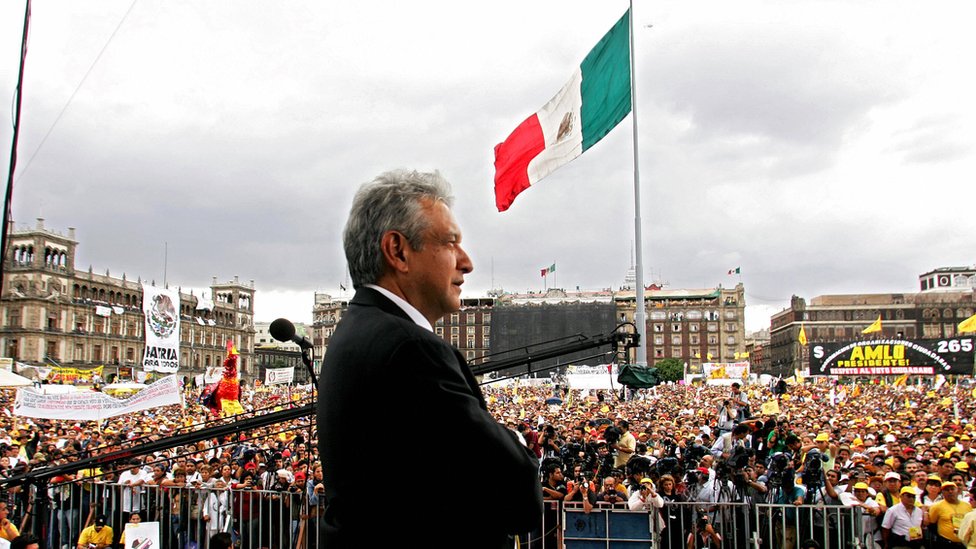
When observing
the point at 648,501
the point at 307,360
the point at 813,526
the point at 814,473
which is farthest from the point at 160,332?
the point at 307,360

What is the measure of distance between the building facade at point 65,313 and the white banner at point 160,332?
209 feet

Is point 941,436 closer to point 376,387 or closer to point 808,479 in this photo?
point 808,479

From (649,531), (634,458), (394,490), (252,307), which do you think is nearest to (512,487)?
(394,490)

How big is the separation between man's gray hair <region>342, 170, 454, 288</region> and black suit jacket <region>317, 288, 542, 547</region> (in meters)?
0.20

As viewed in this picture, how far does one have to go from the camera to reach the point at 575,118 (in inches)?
498

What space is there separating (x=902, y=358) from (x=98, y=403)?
123ft

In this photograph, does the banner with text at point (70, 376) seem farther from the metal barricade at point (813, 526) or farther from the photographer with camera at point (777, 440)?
the metal barricade at point (813, 526)

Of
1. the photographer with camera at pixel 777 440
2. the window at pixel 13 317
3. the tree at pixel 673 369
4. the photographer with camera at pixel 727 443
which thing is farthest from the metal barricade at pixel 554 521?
the tree at pixel 673 369

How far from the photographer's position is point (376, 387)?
4.65 feet

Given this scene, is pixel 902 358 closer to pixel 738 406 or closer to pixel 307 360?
pixel 738 406

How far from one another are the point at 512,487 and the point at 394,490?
217 mm

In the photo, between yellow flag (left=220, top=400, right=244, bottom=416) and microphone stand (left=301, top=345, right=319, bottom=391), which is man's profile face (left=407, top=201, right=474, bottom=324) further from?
yellow flag (left=220, top=400, right=244, bottom=416)

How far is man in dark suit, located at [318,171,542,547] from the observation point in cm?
137

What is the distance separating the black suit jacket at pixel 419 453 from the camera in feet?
4.48
